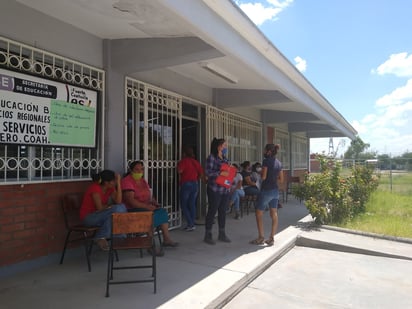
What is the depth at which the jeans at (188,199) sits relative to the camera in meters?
6.42

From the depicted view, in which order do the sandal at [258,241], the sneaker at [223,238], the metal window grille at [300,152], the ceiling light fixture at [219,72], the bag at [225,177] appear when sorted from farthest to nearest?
the metal window grille at [300,152], the ceiling light fixture at [219,72], the sneaker at [223,238], the sandal at [258,241], the bag at [225,177]

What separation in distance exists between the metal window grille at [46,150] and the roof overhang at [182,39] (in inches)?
19.3

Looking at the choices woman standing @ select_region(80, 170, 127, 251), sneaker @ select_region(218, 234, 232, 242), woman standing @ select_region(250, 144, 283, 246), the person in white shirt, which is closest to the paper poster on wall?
woman standing @ select_region(80, 170, 127, 251)

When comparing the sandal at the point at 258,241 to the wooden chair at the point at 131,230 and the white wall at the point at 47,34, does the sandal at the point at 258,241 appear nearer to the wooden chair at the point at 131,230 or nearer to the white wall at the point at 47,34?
the wooden chair at the point at 131,230

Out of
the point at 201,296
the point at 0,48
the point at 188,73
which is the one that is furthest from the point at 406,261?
the point at 0,48

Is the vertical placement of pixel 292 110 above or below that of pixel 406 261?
above

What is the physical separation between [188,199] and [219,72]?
2.41m

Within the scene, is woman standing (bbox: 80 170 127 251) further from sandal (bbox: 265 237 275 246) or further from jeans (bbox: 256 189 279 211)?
sandal (bbox: 265 237 275 246)

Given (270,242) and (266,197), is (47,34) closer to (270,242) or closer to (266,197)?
(266,197)

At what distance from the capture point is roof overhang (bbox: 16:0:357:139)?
3.88 meters

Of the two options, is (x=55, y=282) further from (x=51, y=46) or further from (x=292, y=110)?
(x=292, y=110)

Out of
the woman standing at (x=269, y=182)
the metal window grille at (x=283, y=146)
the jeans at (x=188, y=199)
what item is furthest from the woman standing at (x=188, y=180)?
the metal window grille at (x=283, y=146)

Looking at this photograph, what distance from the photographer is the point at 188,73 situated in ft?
22.8

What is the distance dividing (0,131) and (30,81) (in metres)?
0.68
